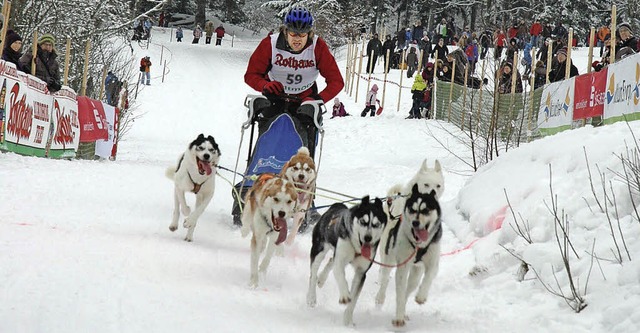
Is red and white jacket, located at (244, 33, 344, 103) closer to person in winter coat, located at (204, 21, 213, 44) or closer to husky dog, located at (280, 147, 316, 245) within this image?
husky dog, located at (280, 147, 316, 245)

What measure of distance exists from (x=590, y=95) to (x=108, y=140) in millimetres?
8822

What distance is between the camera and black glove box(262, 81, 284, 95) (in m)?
6.33

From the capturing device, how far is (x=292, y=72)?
662 cm

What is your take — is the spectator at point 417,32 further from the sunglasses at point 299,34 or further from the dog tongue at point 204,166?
the dog tongue at point 204,166

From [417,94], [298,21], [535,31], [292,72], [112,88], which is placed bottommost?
[292,72]

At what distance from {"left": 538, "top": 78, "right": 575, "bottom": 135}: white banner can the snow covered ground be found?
3.38 m

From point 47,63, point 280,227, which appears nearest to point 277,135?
point 280,227

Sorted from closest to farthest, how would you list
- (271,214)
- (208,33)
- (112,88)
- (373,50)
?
(271,214) → (112,88) → (373,50) → (208,33)

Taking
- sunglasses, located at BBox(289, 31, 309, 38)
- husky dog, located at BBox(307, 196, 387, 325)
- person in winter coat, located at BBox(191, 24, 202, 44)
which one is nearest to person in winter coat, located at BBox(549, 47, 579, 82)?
sunglasses, located at BBox(289, 31, 309, 38)

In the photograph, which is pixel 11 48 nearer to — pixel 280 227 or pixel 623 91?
pixel 280 227

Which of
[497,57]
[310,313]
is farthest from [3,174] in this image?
[497,57]

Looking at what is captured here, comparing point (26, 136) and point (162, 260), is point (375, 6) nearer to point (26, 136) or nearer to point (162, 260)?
point (26, 136)

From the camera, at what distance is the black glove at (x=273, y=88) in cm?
633

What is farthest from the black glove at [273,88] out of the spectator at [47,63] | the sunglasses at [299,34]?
the spectator at [47,63]
